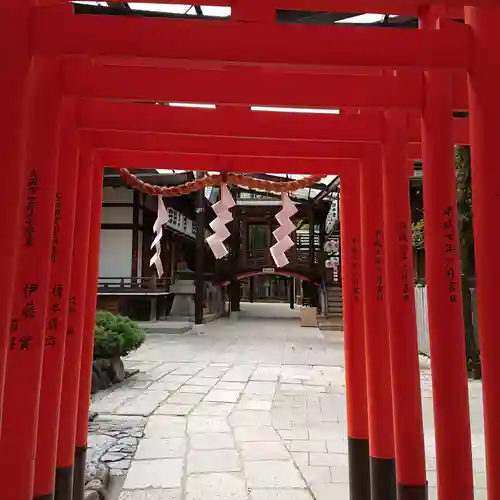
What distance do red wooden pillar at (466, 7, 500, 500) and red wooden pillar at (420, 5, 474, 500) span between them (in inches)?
5.2

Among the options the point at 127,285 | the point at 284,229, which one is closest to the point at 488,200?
the point at 284,229

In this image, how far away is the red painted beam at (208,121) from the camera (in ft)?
6.84

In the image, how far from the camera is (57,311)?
198 centimetres

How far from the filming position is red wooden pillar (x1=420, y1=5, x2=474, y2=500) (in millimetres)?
1663

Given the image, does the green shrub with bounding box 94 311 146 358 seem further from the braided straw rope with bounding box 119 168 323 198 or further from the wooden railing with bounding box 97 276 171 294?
the wooden railing with bounding box 97 276 171 294

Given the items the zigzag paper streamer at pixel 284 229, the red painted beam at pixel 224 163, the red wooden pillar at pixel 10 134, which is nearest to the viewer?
the red wooden pillar at pixel 10 134

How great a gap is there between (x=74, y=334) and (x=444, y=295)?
68.7 inches

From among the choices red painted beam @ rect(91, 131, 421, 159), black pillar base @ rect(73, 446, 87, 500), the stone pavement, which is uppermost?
red painted beam @ rect(91, 131, 421, 159)

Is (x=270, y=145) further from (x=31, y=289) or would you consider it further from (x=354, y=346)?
(x=31, y=289)

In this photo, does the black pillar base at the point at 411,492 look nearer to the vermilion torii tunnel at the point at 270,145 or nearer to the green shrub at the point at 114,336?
the vermilion torii tunnel at the point at 270,145

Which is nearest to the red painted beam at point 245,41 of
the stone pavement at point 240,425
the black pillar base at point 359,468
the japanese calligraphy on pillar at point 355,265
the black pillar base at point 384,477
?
the japanese calligraphy on pillar at point 355,265

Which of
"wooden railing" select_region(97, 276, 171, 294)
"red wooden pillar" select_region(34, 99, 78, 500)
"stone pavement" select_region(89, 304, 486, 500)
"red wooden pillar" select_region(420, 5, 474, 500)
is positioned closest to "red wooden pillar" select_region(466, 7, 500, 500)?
"red wooden pillar" select_region(420, 5, 474, 500)

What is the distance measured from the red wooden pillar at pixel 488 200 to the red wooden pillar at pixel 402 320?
43 centimetres

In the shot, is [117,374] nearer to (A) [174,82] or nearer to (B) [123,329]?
(B) [123,329]
